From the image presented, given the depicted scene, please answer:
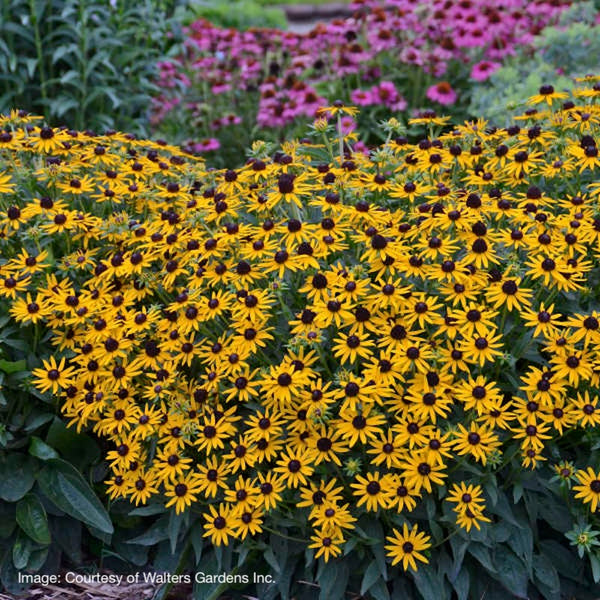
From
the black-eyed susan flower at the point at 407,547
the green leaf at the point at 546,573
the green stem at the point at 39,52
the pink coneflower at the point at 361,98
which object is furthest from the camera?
the pink coneflower at the point at 361,98

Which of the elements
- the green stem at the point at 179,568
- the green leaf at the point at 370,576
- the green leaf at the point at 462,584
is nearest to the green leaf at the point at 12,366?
the green stem at the point at 179,568

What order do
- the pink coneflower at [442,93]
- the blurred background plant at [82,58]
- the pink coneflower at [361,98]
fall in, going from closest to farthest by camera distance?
the blurred background plant at [82,58] < the pink coneflower at [361,98] < the pink coneflower at [442,93]

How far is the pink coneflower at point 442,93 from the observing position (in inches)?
218

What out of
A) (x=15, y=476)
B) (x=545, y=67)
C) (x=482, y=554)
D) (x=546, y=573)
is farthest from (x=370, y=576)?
(x=545, y=67)

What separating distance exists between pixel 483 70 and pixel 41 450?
413 cm

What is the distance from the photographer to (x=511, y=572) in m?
2.38

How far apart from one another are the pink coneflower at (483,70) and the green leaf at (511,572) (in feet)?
12.7

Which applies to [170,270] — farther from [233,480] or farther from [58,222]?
[233,480]

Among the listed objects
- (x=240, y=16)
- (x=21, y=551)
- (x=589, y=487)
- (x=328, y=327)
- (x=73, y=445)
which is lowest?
(x=240, y=16)

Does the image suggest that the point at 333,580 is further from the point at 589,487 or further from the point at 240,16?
the point at 240,16

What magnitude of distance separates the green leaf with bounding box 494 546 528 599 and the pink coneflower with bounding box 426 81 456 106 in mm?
3717

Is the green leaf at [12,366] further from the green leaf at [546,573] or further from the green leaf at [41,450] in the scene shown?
the green leaf at [546,573]

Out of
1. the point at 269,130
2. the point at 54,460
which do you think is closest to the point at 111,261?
the point at 54,460

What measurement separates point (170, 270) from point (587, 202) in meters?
1.37
